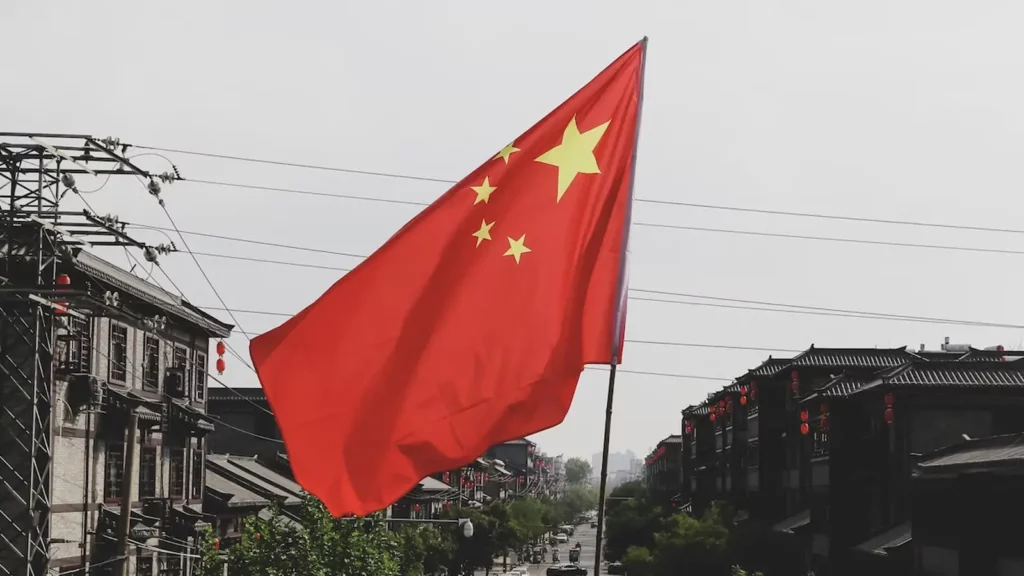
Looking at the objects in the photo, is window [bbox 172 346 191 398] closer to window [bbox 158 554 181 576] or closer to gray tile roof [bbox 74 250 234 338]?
gray tile roof [bbox 74 250 234 338]

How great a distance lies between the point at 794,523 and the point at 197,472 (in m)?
28.3

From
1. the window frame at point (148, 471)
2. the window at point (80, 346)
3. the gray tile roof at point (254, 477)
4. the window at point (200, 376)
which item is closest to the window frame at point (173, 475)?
the window frame at point (148, 471)

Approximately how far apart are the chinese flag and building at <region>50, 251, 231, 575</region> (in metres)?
20.5

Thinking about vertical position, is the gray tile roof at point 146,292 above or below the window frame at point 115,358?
above

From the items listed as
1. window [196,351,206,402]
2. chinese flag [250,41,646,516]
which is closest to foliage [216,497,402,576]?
window [196,351,206,402]

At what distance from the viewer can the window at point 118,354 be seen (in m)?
40.8

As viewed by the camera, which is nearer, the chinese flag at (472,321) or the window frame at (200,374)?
the chinese flag at (472,321)

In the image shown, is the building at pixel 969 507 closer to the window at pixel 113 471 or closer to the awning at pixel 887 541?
the awning at pixel 887 541

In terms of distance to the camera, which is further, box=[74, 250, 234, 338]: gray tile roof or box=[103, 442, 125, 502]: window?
box=[103, 442, 125, 502]: window

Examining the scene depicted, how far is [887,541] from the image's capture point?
149ft

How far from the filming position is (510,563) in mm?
133500

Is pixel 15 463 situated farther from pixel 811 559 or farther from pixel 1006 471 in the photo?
pixel 811 559

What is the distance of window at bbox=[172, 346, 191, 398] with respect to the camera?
48.3 meters

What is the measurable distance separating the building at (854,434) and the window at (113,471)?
84.8 feet
